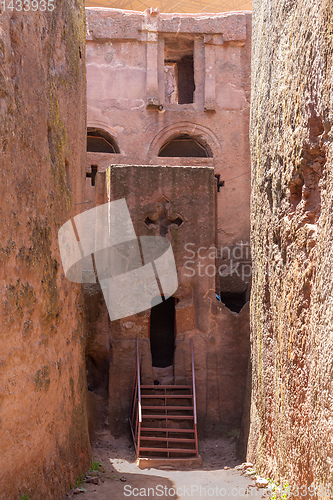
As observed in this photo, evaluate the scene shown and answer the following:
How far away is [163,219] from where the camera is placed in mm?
9406

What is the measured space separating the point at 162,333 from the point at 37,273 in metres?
6.30

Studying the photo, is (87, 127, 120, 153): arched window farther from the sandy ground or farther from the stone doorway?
the sandy ground

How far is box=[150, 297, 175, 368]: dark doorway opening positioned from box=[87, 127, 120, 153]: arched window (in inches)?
210

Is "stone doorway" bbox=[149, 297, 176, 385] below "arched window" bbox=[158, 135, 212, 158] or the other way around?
below

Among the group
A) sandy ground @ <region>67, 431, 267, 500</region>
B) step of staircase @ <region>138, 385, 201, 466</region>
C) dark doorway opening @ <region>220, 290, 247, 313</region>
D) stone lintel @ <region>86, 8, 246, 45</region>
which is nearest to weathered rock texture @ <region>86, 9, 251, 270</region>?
stone lintel @ <region>86, 8, 246, 45</region>

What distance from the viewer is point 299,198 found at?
4.89 meters

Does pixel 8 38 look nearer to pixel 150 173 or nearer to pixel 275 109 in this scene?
pixel 275 109

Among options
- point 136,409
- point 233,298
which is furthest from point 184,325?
point 233,298

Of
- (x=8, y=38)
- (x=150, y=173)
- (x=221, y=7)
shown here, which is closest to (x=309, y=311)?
(x=8, y=38)

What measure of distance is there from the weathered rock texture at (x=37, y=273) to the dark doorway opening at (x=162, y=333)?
13.4 feet

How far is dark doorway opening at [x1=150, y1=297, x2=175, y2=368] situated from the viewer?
35.4ft

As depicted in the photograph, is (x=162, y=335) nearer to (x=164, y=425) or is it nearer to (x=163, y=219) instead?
(x=163, y=219)

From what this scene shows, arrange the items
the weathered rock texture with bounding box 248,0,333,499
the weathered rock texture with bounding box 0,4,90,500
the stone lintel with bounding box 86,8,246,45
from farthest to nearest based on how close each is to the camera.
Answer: the stone lintel with bounding box 86,8,246,45 → the weathered rock texture with bounding box 0,4,90,500 → the weathered rock texture with bounding box 248,0,333,499

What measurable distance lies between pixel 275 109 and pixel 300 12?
Answer: 3.79ft
